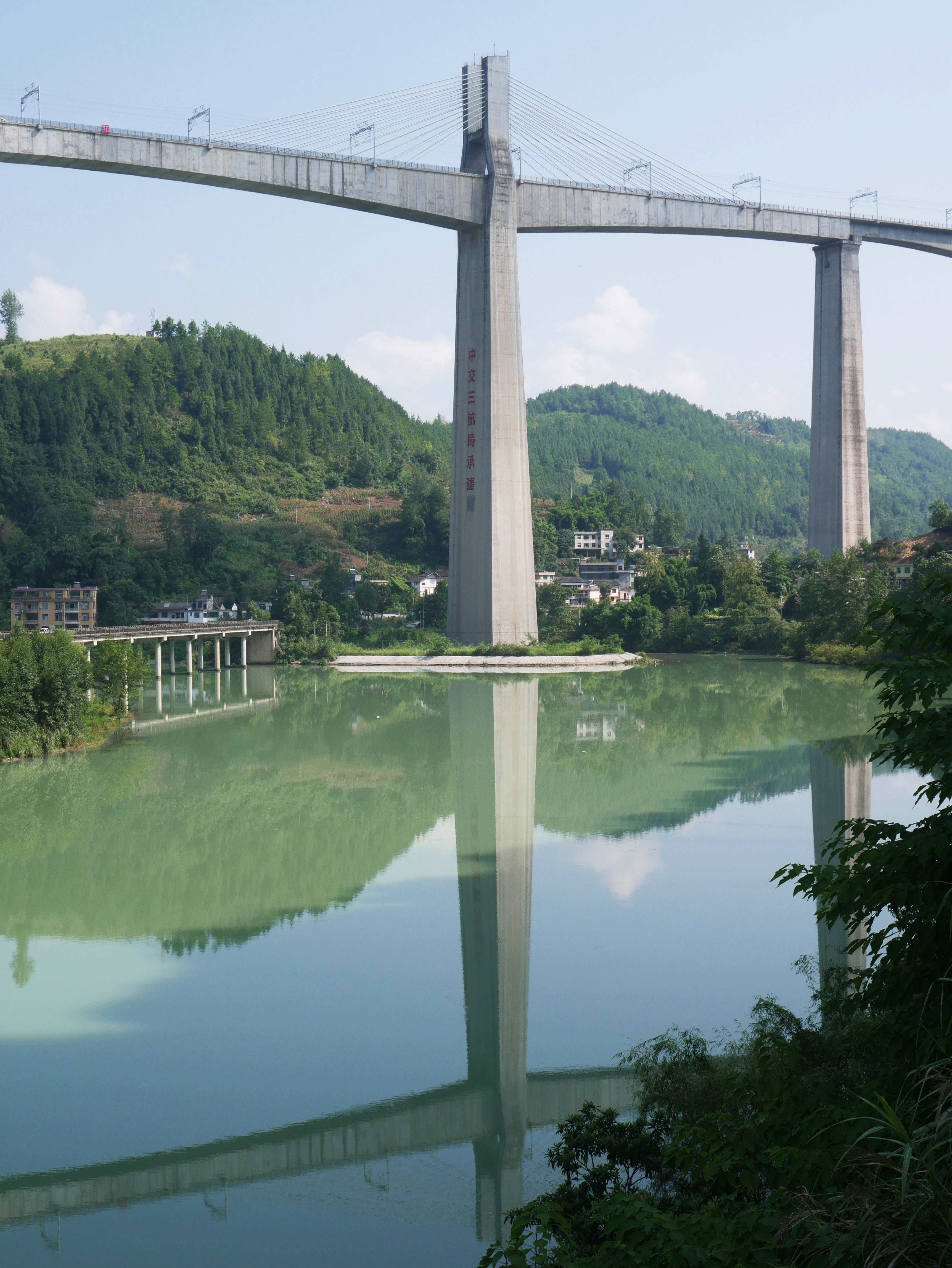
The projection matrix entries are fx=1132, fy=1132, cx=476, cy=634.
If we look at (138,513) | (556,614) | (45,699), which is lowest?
(45,699)

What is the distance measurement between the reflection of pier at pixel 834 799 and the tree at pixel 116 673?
10.5 meters

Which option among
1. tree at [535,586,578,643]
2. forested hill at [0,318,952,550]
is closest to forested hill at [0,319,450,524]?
forested hill at [0,318,952,550]

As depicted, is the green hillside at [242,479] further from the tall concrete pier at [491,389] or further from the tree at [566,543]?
the tall concrete pier at [491,389]

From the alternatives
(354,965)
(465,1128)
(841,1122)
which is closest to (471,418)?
(354,965)

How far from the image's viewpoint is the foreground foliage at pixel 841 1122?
7.03 feet

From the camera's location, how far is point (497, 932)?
783cm

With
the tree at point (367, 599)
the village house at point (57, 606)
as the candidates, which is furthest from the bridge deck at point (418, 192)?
the village house at point (57, 606)

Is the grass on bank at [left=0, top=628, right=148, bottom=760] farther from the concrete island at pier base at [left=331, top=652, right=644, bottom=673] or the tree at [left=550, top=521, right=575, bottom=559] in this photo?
the tree at [left=550, top=521, right=575, bottom=559]

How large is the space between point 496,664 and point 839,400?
12.1 metres

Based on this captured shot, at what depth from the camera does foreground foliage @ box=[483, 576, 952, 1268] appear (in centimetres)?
214

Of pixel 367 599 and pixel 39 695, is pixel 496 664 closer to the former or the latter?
pixel 367 599

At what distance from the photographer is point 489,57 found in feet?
82.0

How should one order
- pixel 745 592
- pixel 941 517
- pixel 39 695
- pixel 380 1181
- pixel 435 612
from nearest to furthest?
pixel 380 1181
pixel 39 695
pixel 941 517
pixel 745 592
pixel 435 612

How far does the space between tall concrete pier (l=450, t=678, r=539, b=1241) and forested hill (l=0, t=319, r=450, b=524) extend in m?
39.8
